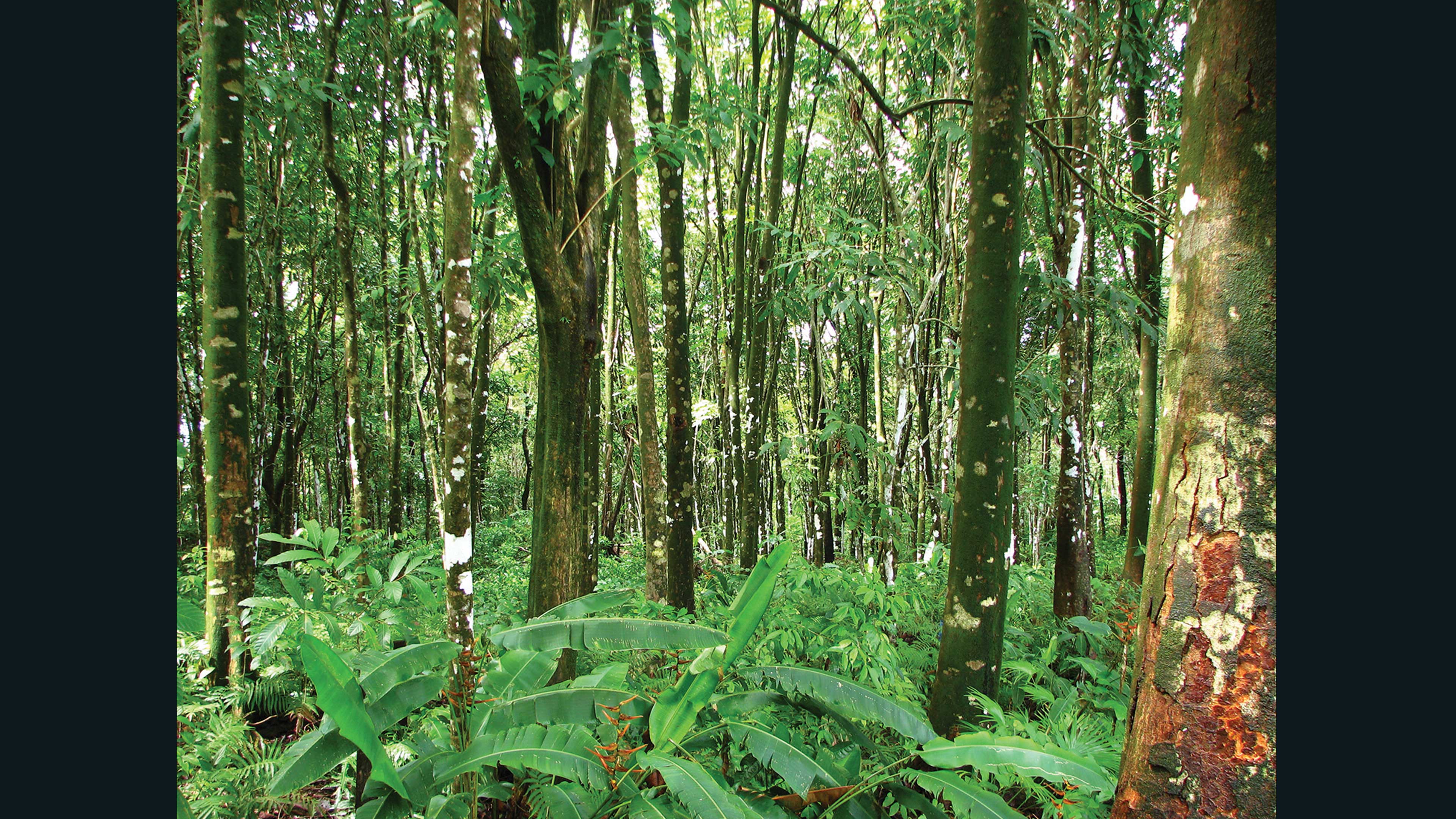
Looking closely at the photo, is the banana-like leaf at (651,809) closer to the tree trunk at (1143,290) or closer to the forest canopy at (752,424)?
the forest canopy at (752,424)

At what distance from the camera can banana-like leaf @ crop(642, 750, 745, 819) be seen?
158cm

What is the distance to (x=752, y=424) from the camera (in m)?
7.01

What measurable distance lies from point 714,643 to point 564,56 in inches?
120

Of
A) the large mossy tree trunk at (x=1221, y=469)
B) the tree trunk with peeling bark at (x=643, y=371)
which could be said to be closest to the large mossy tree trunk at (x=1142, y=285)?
the large mossy tree trunk at (x=1221, y=469)

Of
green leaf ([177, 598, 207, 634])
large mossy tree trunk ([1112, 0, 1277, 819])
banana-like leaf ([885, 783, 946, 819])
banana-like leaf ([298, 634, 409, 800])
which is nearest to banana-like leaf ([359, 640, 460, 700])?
banana-like leaf ([298, 634, 409, 800])

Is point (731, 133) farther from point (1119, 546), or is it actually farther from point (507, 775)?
point (1119, 546)

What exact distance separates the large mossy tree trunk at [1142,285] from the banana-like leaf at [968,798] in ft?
10.7

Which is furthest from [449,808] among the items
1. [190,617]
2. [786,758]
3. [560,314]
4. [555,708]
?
[560,314]

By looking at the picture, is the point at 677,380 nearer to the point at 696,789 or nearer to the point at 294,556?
the point at 294,556

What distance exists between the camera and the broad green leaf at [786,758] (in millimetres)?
1775

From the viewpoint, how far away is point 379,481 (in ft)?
50.8

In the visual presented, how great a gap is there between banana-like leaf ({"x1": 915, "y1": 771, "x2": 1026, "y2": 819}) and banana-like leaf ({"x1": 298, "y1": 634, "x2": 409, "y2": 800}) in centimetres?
153

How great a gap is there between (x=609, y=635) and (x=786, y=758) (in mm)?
688

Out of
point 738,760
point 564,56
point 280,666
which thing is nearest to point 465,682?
point 738,760
